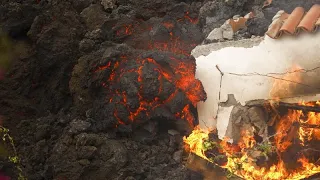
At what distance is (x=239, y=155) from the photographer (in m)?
5.52

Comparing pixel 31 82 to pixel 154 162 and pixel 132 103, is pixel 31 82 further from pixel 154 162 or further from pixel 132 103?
pixel 154 162

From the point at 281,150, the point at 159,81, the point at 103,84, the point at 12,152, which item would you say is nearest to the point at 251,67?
the point at 281,150

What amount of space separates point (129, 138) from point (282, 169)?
8.59 ft

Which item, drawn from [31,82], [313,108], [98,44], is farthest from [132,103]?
[313,108]

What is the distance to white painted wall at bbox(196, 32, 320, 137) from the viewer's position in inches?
214

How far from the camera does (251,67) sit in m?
5.94

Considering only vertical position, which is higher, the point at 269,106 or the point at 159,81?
the point at 159,81

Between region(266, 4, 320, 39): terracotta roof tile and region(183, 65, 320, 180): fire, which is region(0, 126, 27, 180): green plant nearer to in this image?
region(183, 65, 320, 180): fire

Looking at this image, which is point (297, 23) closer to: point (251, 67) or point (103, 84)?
point (251, 67)

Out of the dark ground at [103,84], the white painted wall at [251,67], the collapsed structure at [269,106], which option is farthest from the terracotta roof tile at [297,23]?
the dark ground at [103,84]

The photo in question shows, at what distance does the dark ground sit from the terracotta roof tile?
0.53 metres

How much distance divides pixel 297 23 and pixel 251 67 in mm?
998

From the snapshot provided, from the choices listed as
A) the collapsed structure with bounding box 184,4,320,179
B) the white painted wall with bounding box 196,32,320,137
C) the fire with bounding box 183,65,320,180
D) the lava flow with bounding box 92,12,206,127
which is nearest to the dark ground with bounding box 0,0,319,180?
the lava flow with bounding box 92,12,206,127

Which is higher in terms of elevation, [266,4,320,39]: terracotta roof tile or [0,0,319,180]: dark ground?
[266,4,320,39]: terracotta roof tile
